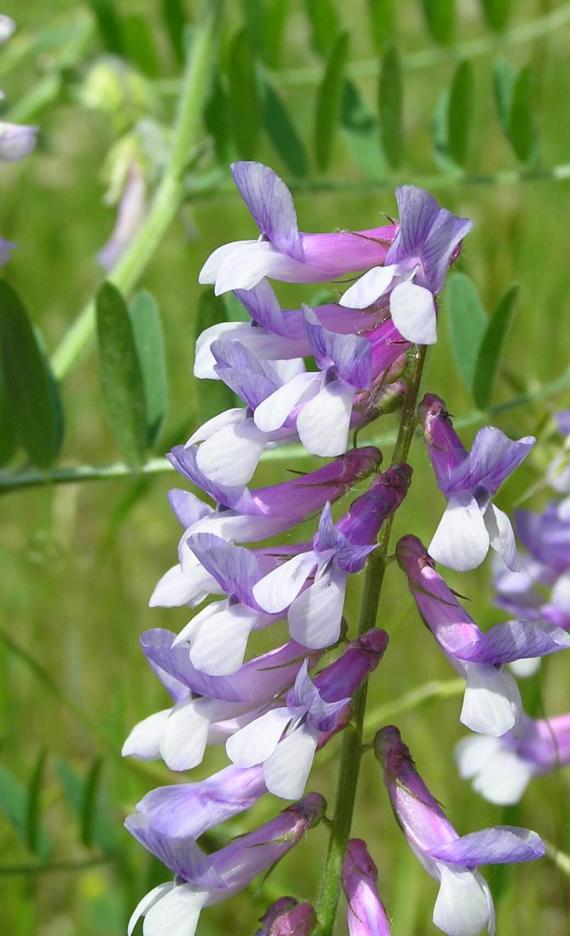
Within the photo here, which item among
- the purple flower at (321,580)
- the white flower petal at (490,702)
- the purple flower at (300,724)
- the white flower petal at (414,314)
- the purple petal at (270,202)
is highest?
the purple petal at (270,202)

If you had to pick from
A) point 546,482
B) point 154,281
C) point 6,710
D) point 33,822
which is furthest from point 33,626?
point 546,482

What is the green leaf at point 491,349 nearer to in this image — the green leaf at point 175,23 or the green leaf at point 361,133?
the green leaf at point 361,133

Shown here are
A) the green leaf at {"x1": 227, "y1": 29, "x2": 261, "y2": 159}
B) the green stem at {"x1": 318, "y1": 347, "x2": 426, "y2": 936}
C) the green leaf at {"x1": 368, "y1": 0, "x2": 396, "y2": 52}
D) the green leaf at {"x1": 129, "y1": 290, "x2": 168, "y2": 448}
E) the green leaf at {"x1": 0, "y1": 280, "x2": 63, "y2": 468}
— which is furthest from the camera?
the green leaf at {"x1": 368, "y1": 0, "x2": 396, "y2": 52}

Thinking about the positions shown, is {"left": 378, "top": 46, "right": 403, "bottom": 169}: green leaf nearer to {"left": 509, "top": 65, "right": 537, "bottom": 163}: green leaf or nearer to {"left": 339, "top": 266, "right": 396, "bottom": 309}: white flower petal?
{"left": 509, "top": 65, "right": 537, "bottom": 163}: green leaf

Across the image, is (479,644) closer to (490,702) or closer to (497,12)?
(490,702)

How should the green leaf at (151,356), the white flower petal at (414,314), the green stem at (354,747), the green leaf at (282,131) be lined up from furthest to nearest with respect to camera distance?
the green leaf at (282,131)
the green leaf at (151,356)
the green stem at (354,747)
the white flower petal at (414,314)

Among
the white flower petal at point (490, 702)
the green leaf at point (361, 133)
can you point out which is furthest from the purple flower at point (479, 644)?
the green leaf at point (361, 133)

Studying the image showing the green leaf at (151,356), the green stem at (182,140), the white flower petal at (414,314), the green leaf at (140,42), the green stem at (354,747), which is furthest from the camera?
the green leaf at (140,42)

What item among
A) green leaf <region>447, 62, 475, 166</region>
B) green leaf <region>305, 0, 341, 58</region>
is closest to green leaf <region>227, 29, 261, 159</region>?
green leaf <region>447, 62, 475, 166</region>
